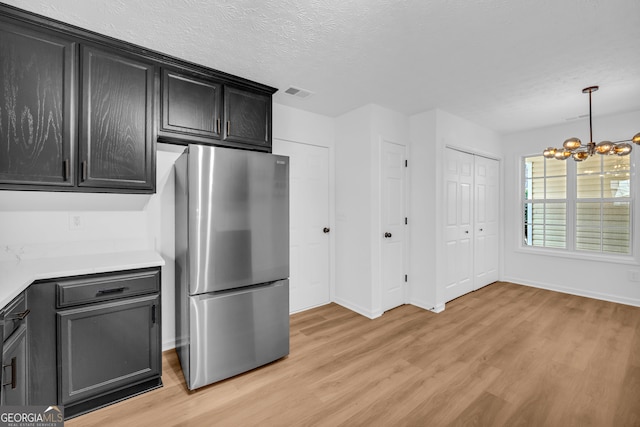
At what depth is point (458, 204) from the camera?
3.90m

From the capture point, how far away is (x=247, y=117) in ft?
8.45

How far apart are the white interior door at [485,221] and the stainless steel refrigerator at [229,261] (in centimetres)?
326

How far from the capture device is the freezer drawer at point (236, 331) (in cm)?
202

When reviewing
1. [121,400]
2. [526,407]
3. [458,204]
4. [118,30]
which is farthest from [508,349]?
[118,30]

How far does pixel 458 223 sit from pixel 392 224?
41.0 inches

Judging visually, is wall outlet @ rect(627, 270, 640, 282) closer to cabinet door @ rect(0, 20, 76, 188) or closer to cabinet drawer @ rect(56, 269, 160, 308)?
cabinet drawer @ rect(56, 269, 160, 308)

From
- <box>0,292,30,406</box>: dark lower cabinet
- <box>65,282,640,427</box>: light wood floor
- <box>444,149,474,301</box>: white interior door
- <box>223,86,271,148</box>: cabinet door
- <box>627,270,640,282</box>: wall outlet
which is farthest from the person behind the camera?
<box>444,149,474,301</box>: white interior door

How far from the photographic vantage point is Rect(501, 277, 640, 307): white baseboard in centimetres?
371

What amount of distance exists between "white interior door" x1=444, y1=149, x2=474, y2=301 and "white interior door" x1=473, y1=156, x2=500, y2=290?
194 millimetres

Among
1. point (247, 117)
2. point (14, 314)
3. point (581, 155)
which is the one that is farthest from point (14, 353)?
point (581, 155)

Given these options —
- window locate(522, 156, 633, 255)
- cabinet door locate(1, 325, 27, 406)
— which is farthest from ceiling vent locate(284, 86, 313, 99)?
window locate(522, 156, 633, 255)

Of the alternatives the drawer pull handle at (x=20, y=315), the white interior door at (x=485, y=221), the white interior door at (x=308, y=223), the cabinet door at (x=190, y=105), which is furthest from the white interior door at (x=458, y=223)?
the drawer pull handle at (x=20, y=315)

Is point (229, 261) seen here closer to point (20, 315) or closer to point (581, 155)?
point (20, 315)

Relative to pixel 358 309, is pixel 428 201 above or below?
above
